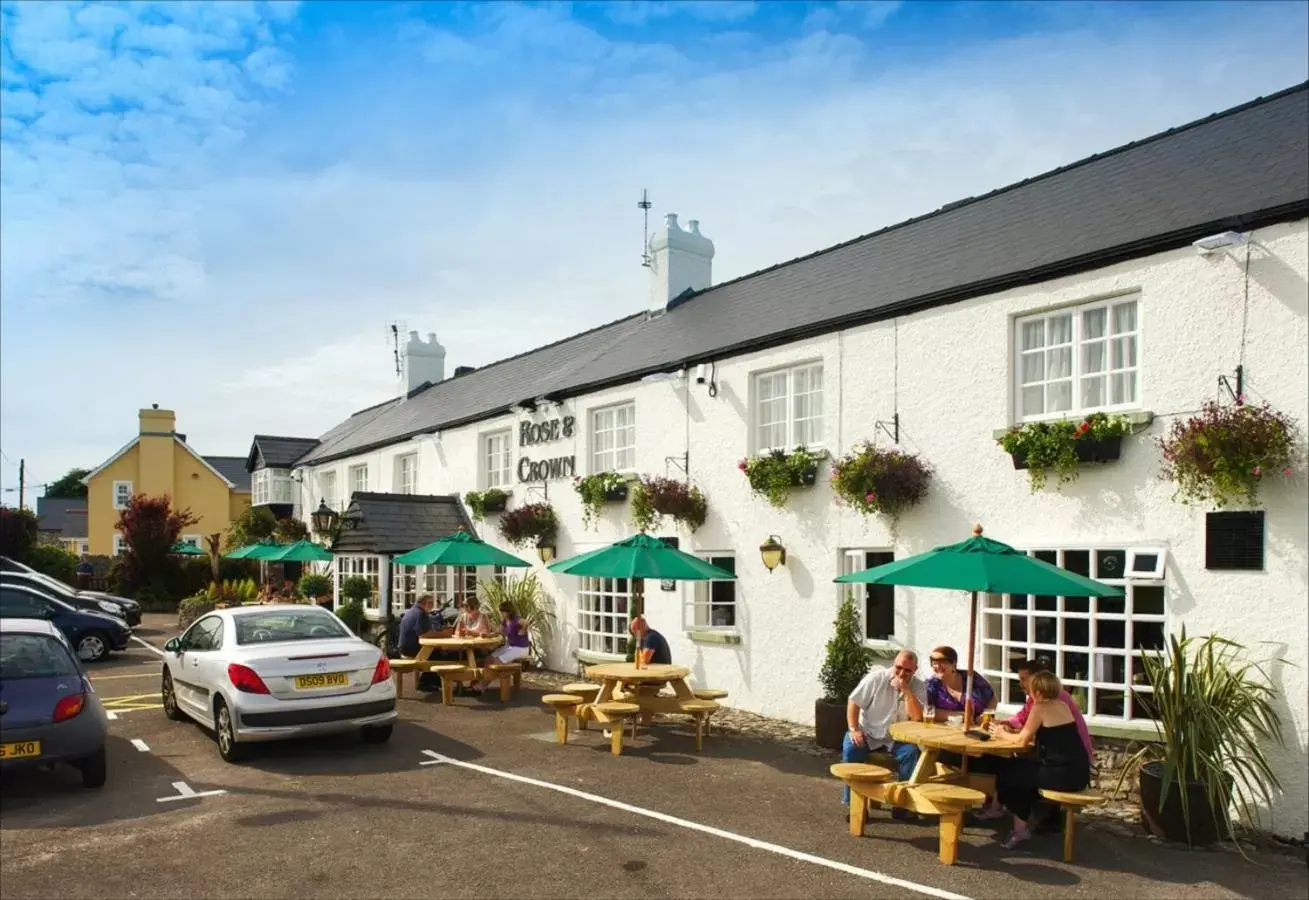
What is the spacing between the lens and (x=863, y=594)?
11906mm

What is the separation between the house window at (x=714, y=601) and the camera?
13945 millimetres

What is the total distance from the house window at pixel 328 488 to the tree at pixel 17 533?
446 inches

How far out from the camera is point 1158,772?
310 inches

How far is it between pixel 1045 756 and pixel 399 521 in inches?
591

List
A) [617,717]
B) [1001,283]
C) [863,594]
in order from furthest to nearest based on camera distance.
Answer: [863,594], [617,717], [1001,283]

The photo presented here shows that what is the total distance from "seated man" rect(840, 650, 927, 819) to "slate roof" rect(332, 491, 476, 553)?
40.4ft

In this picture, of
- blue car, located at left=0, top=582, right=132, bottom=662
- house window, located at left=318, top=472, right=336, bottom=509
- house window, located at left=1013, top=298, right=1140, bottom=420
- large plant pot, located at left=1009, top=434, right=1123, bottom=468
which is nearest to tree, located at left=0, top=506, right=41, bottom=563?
Result: house window, located at left=318, top=472, right=336, bottom=509

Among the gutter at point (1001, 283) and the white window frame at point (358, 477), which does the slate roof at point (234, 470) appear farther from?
the gutter at point (1001, 283)

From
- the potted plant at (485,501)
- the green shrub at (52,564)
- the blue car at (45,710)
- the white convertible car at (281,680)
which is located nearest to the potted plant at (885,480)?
the white convertible car at (281,680)

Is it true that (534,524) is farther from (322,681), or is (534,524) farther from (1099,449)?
(1099,449)

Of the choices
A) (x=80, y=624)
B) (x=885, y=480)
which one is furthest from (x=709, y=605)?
(x=80, y=624)

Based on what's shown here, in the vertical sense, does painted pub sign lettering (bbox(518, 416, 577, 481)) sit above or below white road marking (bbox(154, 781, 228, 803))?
above

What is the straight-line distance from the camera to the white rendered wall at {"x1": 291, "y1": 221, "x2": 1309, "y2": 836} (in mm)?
8141

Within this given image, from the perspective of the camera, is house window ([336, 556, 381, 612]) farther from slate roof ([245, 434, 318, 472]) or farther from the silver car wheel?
slate roof ([245, 434, 318, 472])
